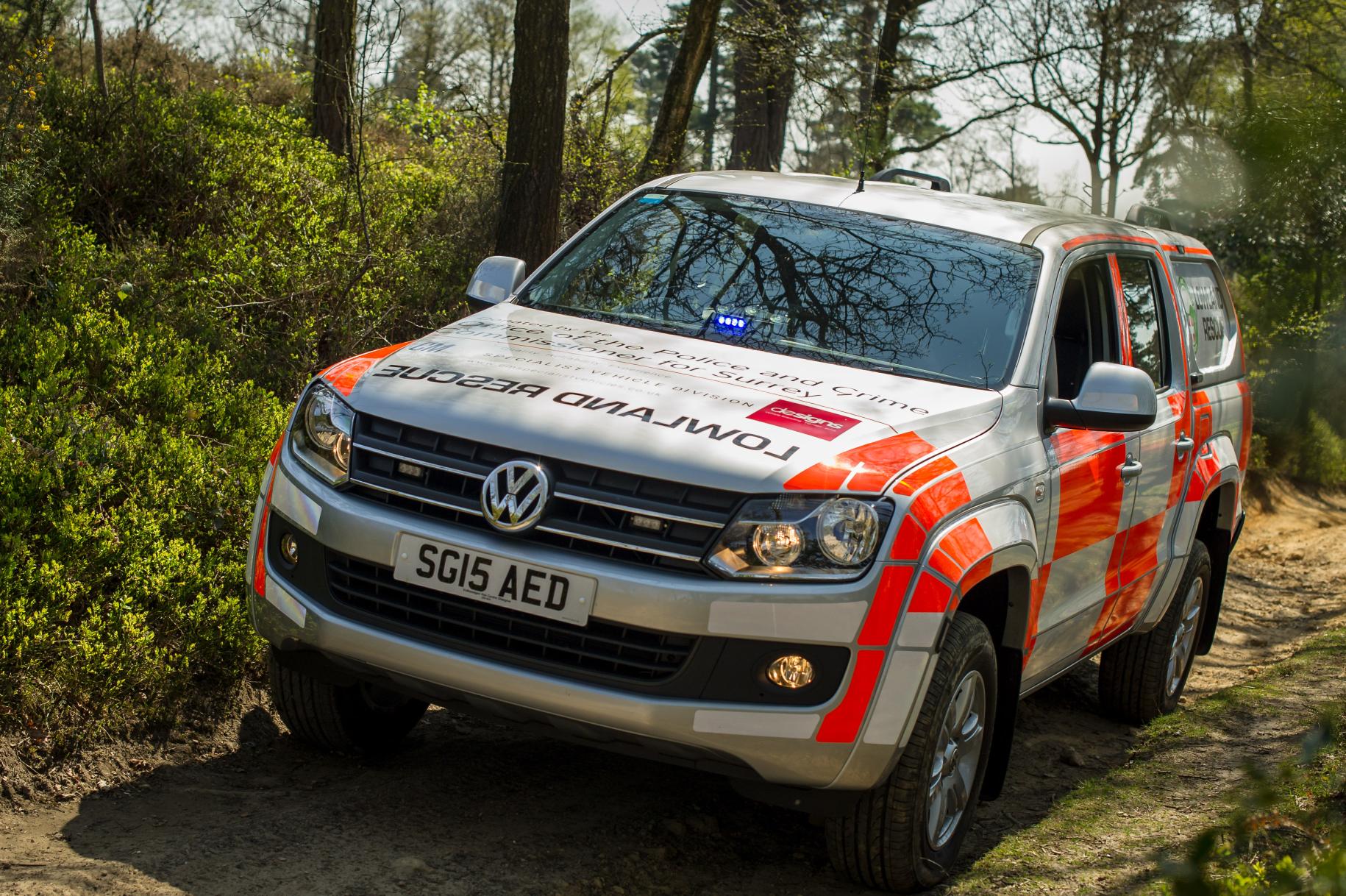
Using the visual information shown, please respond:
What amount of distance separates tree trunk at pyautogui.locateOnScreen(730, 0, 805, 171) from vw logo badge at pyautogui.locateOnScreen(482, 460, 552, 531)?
30.6 feet

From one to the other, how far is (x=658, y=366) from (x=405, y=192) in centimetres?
739

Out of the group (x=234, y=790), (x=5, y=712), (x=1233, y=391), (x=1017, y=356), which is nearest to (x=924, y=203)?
(x=1017, y=356)

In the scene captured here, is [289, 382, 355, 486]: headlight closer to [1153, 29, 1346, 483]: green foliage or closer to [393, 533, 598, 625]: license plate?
[393, 533, 598, 625]: license plate

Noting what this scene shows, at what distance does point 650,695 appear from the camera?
3.36m

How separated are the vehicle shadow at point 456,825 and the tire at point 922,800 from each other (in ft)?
0.68

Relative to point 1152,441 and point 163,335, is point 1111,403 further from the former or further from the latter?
point 163,335

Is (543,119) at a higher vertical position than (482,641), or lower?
higher

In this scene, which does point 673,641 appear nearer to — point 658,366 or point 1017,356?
point 658,366

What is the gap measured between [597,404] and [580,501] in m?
0.34

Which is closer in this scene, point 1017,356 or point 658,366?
point 658,366

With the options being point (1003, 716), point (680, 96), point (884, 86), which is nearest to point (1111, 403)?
point (1003, 716)

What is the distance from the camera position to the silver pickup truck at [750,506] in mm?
3352

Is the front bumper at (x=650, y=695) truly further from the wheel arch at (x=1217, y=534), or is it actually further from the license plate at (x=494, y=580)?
the wheel arch at (x=1217, y=534)

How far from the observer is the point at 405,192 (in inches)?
430
